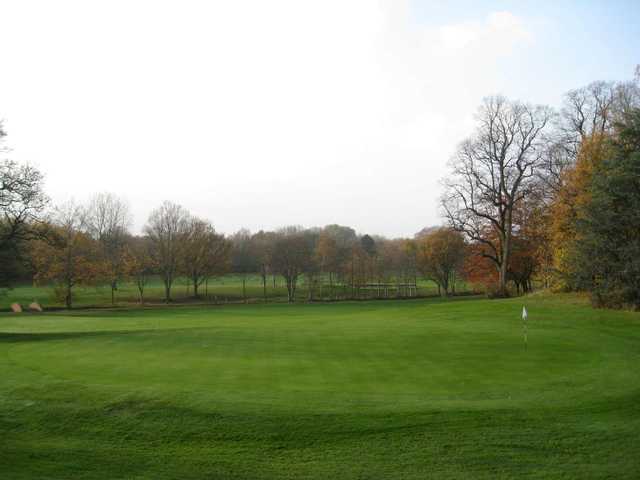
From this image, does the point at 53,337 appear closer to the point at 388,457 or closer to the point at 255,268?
the point at 388,457

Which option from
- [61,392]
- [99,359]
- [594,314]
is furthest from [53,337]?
[594,314]

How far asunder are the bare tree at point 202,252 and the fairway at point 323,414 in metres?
59.4

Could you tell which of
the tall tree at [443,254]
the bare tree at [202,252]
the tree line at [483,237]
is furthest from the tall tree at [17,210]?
the tall tree at [443,254]

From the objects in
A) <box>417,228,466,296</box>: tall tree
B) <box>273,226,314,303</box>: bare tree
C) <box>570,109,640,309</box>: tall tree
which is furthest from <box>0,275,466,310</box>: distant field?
<box>570,109,640,309</box>: tall tree

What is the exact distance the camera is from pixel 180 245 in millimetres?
77188

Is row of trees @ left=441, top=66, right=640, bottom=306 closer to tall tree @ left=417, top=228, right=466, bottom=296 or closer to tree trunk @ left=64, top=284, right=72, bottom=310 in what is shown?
tall tree @ left=417, top=228, right=466, bottom=296

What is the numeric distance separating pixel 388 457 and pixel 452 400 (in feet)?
10.2

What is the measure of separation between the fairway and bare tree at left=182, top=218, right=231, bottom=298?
5938 centimetres

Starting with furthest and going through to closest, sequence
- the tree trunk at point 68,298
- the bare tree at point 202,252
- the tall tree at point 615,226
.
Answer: the bare tree at point 202,252 < the tree trunk at point 68,298 < the tall tree at point 615,226

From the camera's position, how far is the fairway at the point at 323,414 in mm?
8734

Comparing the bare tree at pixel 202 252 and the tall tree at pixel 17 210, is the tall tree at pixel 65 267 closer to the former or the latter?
the bare tree at pixel 202 252

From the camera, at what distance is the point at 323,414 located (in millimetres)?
10406

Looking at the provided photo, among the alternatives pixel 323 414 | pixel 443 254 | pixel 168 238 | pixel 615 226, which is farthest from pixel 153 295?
pixel 323 414

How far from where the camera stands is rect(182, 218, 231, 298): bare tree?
3039 inches
